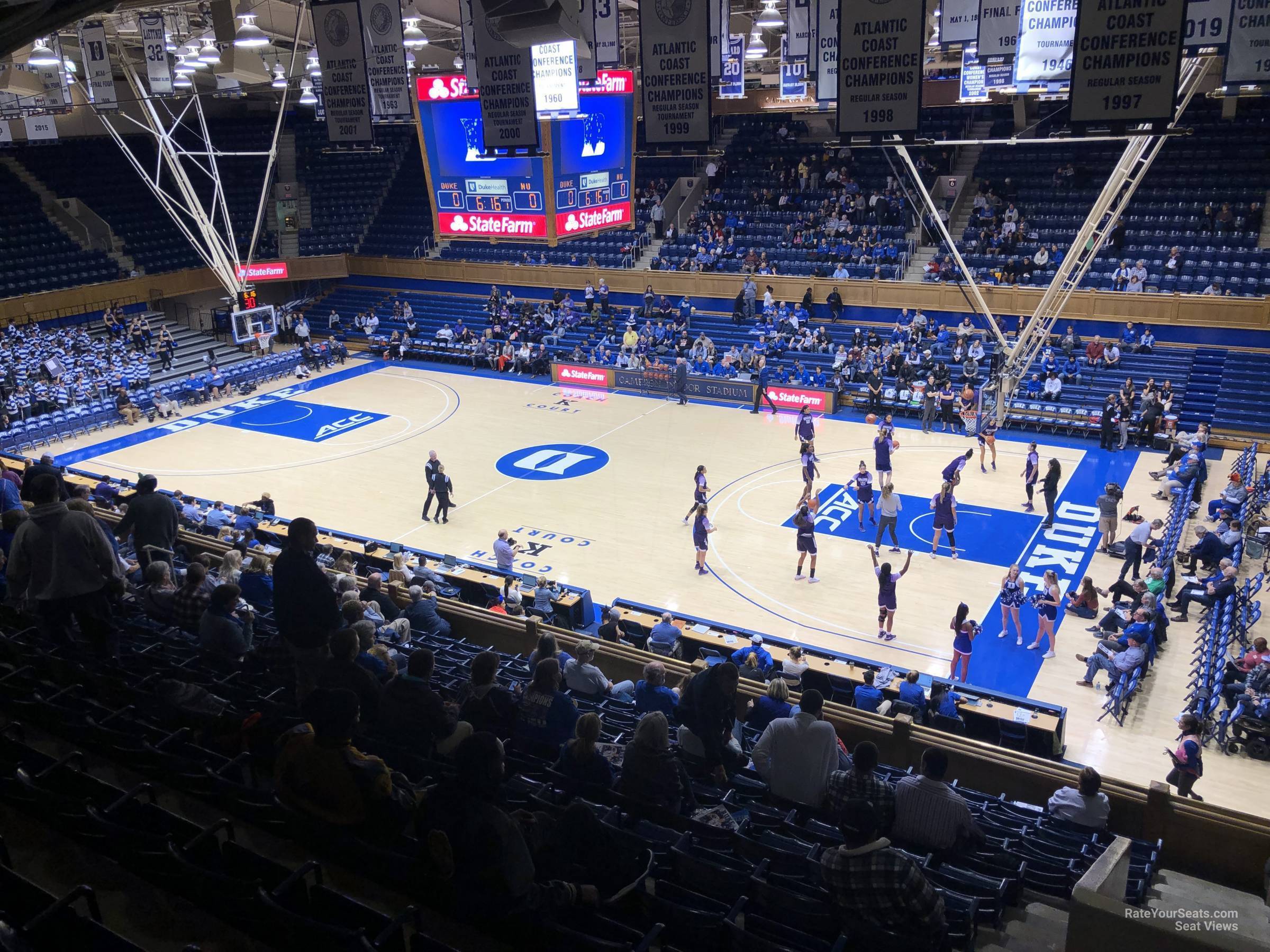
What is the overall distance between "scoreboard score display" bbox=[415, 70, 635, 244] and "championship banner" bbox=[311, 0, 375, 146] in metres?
4.15

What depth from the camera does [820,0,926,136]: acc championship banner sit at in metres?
10.9

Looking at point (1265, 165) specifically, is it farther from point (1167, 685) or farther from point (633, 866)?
point (633, 866)

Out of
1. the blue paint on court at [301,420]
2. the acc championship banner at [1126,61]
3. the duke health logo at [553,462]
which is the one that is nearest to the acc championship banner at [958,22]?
the acc championship banner at [1126,61]

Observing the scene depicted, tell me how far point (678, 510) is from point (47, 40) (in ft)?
63.8

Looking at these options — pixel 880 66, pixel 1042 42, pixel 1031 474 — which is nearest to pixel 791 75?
pixel 1042 42

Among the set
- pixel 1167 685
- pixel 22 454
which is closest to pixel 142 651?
pixel 1167 685

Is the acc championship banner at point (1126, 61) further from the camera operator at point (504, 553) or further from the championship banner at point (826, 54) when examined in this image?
the camera operator at point (504, 553)

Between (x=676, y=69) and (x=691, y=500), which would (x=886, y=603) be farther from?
(x=676, y=69)

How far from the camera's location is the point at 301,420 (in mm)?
28672

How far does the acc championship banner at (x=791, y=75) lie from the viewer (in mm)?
20234

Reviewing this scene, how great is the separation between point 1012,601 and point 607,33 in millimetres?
10874

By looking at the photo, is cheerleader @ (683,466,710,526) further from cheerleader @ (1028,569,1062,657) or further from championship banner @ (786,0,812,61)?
championship banner @ (786,0,812,61)

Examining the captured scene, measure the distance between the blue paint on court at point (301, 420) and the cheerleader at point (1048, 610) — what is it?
18.4m

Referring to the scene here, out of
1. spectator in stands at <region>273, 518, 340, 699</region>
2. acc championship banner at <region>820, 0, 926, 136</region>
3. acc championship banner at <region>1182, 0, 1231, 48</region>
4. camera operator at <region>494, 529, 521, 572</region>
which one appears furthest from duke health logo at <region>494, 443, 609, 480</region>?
spectator in stands at <region>273, 518, 340, 699</region>
